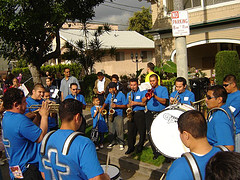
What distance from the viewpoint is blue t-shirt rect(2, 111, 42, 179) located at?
329 centimetres

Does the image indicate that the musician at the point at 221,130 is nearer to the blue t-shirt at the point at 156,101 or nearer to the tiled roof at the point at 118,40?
the blue t-shirt at the point at 156,101

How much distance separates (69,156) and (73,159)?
0.16 ft

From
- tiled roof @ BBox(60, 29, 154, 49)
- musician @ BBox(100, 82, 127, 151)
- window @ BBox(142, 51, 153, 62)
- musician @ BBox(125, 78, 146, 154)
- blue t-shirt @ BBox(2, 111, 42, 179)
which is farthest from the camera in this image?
window @ BBox(142, 51, 153, 62)

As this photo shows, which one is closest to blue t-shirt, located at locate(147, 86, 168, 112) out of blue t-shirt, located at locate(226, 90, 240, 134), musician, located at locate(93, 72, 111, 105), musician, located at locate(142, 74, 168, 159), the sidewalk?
musician, located at locate(142, 74, 168, 159)

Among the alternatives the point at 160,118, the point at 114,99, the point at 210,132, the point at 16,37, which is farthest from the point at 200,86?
the point at 16,37

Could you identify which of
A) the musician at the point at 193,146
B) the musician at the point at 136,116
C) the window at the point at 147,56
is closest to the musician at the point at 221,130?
the musician at the point at 193,146

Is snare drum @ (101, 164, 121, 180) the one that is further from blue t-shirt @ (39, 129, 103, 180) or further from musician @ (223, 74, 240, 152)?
musician @ (223, 74, 240, 152)

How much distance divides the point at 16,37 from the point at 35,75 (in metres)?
2.72

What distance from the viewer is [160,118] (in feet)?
14.5

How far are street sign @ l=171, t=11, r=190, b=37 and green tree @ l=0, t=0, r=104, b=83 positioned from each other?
241 inches

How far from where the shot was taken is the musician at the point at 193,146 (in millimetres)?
2057

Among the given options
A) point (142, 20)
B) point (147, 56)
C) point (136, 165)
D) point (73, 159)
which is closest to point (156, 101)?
point (136, 165)

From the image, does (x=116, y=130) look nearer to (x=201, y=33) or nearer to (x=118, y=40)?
(x=201, y=33)

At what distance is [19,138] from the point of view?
130 inches
